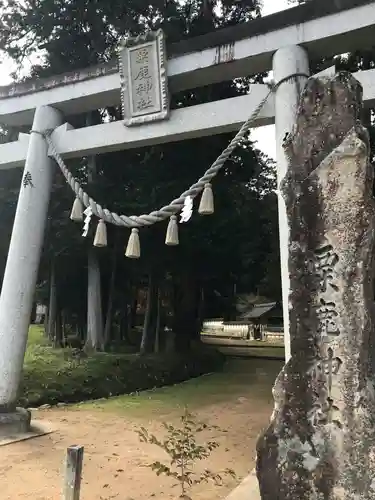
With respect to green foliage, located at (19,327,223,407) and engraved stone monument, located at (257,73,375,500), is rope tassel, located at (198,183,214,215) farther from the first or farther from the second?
green foliage, located at (19,327,223,407)

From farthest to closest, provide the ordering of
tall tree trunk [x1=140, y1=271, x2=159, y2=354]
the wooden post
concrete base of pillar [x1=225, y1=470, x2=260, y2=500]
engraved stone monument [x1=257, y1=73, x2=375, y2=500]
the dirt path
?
1. tall tree trunk [x1=140, y1=271, x2=159, y2=354]
2. the dirt path
3. concrete base of pillar [x1=225, y1=470, x2=260, y2=500]
4. the wooden post
5. engraved stone monument [x1=257, y1=73, x2=375, y2=500]

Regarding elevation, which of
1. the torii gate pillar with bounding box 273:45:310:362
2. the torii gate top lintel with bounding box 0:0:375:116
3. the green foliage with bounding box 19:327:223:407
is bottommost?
the green foliage with bounding box 19:327:223:407

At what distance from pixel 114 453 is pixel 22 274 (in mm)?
2501

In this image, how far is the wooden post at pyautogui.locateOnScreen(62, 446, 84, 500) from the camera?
9.70 ft

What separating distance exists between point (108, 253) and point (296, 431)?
9.94 m

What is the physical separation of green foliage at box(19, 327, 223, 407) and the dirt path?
625 mm

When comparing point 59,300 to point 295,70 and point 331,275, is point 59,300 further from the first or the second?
point 331,275

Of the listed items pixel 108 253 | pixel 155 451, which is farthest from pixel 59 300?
pixel 155 451

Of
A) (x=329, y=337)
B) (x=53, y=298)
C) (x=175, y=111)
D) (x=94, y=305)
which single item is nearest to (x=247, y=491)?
(x=329, y=337)

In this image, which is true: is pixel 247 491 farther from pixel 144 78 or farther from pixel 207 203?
pixel 144 78

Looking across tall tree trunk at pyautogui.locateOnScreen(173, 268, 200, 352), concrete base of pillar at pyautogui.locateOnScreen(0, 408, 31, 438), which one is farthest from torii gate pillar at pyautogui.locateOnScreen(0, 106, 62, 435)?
tall tree trunk at pyautogui.locateOnScreen(173, 268, 200, 352)

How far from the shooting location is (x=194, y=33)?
11.5 meters

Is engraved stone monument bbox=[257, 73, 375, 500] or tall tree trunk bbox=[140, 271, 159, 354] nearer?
engraved stone monument bbox=[257, 73, 375, 500]

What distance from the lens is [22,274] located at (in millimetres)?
6336
